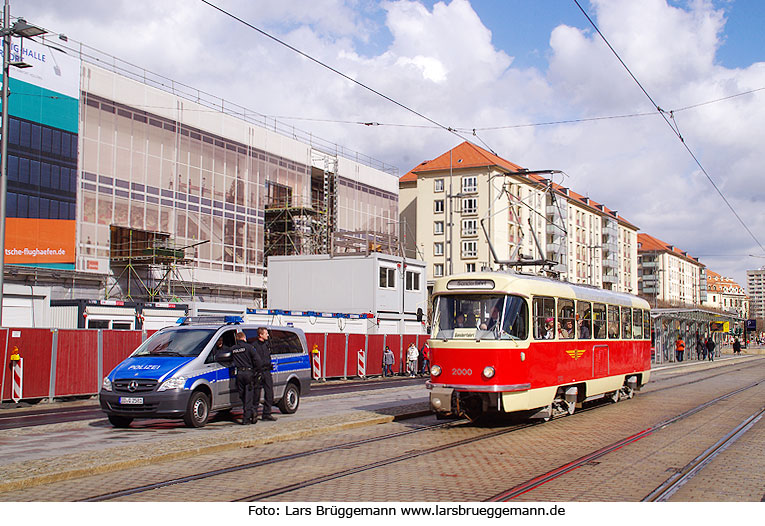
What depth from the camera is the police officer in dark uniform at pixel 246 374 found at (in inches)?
560

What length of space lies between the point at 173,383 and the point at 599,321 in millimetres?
9765

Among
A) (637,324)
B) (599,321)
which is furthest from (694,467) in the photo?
(637,324)

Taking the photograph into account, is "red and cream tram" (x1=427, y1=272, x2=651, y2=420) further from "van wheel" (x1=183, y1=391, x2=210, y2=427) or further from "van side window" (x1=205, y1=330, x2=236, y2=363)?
"van wheel" (x1=183, y1=391, x2=210, y2=427)

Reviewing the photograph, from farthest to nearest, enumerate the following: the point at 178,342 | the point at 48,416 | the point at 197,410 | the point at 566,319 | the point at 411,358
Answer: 1. the point at 411,358
2. the point at 48,416
3. the point at 566,319
4. the point at 178,342
5. the point at 197,410

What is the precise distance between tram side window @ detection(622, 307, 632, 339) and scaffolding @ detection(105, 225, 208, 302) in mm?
31887

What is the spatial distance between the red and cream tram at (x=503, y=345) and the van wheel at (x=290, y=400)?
3587mm

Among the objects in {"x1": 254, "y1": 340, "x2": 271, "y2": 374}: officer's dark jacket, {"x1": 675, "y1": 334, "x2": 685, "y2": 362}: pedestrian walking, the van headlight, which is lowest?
{"x1": 675, "y1": 334, "x2": 685, "y2": 362}: pedestrian walking

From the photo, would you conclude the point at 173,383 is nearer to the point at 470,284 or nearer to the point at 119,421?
the point at 119,421

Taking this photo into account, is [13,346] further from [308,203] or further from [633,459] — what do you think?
[308,203]

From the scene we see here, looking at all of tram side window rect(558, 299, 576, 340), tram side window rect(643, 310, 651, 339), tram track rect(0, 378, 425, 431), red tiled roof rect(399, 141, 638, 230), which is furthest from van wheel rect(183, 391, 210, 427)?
red tiled roof rect(399, 141, 638, 230)

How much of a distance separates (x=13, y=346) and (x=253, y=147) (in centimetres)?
3942

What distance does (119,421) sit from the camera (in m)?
14.2

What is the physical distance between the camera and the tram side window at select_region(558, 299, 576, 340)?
15.6 metres

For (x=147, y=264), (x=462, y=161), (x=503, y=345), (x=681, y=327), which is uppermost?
(x=462, y=161)
